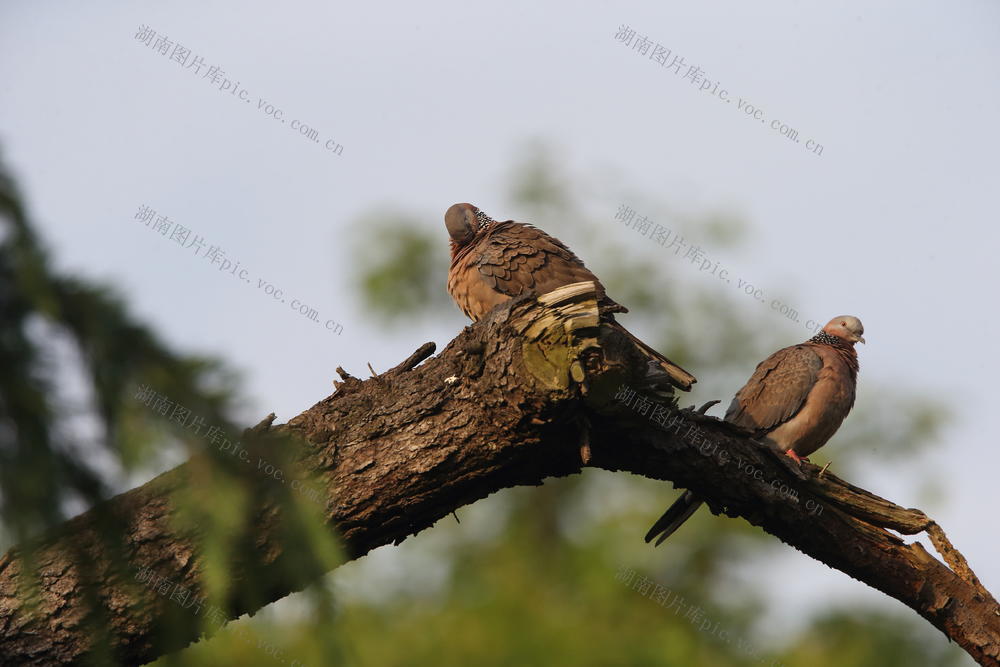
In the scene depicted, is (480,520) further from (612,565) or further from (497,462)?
(497,462)

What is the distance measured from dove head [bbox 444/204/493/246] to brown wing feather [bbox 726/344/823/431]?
2176 mm

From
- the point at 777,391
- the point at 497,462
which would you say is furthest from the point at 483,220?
the point at 497,462

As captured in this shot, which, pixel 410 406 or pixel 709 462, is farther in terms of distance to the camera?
pixel 709 462

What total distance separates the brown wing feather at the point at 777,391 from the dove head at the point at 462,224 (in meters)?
2.18

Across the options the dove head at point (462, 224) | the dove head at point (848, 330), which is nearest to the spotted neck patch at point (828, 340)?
the dove head at point (848, 330)

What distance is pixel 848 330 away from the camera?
22.1 feet

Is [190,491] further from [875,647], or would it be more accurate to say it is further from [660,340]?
[660,340]

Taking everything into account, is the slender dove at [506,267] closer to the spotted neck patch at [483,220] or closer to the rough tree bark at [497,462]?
the spotted neck patch at [483,220]

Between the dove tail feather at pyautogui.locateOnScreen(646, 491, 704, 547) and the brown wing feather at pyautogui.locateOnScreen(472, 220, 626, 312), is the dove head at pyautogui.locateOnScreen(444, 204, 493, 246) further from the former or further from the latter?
the dove tail feather at pyautogui.locateOnScreen(646, 491, 704, 547)

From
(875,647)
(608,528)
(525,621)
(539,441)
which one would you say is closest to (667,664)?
(525,621)

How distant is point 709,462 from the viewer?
3.92m

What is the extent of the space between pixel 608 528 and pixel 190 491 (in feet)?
39.7

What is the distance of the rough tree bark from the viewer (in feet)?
10.4

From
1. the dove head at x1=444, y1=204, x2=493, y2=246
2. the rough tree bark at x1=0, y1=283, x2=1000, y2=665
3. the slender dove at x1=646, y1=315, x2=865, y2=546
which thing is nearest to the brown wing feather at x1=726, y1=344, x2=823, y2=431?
the slender dove at x1=646, y1=315, x2=865, y2=546
